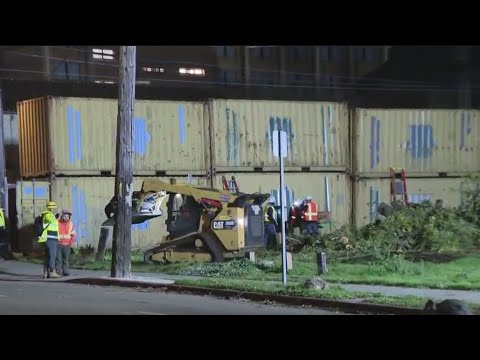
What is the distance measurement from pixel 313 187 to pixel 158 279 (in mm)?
8822

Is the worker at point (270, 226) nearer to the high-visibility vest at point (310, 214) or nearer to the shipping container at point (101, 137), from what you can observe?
the high-visibility vest at point (310, 214)

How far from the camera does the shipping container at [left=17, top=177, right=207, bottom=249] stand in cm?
1788

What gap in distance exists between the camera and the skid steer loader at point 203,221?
14.3 m

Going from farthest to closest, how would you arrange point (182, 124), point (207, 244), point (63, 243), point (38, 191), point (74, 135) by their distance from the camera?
1. point (182, 124)
2. point (74, 135)
3. point (38, 191)
4. point (207, 244)
5. point (63, 243)

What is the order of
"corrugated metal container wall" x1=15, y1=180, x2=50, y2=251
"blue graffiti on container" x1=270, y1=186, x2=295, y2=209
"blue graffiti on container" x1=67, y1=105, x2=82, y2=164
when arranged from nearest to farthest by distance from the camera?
"corrugated metal container wall" x1=15, y1=180, x2=50, y2=251
"blue graffiti on container" x1=67, y1=105, x2=82, y2=164
"blue graffiti on container" x1=270, y1=186, x2=295, y2=209

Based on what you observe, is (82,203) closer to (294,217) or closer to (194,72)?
(294,217)

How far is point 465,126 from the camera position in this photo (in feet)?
69.9

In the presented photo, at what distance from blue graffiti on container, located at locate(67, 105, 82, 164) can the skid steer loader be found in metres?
4.01

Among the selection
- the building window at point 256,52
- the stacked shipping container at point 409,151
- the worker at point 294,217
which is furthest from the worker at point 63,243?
the building window at point 256,52

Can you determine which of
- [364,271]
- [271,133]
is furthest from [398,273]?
[271,133]

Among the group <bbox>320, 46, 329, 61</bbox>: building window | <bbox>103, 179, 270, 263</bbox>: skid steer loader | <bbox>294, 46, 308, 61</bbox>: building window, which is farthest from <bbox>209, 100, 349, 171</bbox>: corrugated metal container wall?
<bbox>294, 46, 308, 61</bbox>: building window

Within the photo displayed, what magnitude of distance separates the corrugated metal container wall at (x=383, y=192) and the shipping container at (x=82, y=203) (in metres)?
6.12

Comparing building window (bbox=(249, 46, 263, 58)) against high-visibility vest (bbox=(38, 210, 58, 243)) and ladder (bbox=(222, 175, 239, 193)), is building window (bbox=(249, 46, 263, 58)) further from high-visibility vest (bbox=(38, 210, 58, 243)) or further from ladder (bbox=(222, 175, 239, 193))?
high-visibility vest (bbox=(38, 210, 58, 243))
